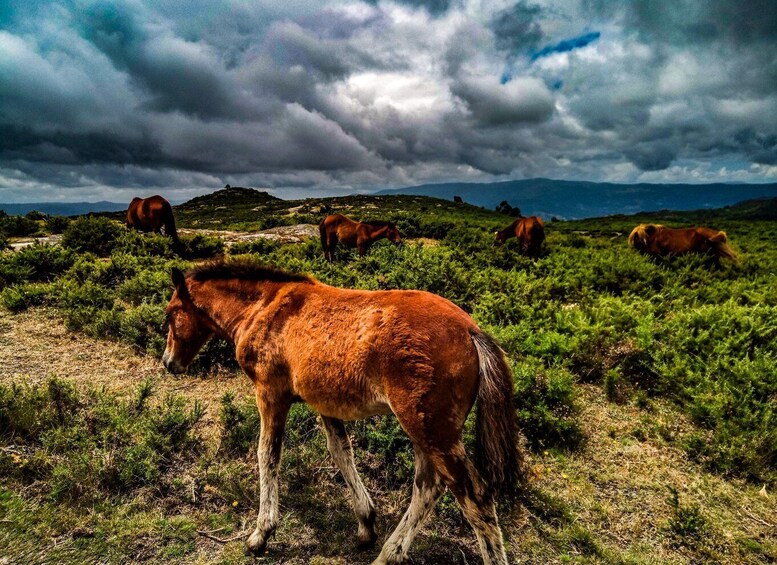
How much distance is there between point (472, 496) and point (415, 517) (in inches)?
26.8

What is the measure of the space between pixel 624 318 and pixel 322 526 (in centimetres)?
637

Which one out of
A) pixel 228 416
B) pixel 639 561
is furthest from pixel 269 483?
pixel 639 561

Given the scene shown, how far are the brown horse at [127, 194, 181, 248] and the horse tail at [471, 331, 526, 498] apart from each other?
48.1 feet

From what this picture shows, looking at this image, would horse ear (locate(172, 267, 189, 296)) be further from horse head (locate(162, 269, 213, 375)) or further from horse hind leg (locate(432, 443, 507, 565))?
horse hind leg (locate(432, 443, 507, 565))

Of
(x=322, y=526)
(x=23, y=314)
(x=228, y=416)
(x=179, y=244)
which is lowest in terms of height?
(x=322, y=526)

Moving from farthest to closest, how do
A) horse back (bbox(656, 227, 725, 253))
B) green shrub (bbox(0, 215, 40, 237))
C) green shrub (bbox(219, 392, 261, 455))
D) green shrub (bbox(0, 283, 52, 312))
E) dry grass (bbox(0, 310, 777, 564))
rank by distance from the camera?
green shrub (bbox(0, 215, 40, 237)) → horse back (bbox(656, 227, 725, 253)) → green shrub (bbox(0, 283, 52, 312)) → green shrub (bbox(219, 392, 261, 455)) → dry grass (bbox(0, 310, 777, 564))

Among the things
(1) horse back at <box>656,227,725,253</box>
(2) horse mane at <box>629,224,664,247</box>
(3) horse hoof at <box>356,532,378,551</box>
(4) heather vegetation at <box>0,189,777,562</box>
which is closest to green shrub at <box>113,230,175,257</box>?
(4) heather vegetation at <box>0,189,777,562</box>

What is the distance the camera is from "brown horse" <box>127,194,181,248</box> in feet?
48.3

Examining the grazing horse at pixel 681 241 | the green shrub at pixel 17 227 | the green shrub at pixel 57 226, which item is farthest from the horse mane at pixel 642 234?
the green shrub at pixel 17 227

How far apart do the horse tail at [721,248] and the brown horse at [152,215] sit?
20.5 metres

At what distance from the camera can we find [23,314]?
793 centimetres

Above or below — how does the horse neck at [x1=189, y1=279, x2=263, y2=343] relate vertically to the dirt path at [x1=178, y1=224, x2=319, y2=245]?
below

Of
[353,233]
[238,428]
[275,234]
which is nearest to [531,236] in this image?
[353,233]

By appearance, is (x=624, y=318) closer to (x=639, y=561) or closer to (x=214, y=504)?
(x=639, y=561)
